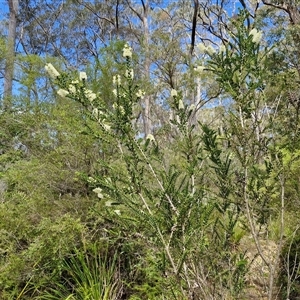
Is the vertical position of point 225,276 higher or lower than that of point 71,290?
higher

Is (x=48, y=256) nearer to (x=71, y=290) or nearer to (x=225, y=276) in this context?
(x=71, y=290)

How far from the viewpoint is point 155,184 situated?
9.09 ft

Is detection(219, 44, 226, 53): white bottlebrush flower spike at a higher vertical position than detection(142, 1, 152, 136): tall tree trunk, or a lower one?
lower

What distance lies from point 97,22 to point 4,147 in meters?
13.2

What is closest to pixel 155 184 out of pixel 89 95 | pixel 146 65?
pixel 89 95

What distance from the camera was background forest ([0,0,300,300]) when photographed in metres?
2.07

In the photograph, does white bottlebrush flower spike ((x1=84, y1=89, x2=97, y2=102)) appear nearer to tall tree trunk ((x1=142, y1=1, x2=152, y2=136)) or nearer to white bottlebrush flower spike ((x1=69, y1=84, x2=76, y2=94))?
white bottlebrush flower spike ((x1=69, y1=84, x2=76, y2=94))

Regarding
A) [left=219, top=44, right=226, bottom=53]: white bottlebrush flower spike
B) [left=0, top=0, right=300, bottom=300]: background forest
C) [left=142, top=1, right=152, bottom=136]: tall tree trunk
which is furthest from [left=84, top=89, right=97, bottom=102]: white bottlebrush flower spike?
[left=142, top=1, right=152, bottom=136]: tall tree trunk

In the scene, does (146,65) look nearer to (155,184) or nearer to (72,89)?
(155,184)

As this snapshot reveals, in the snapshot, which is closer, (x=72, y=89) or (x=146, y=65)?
(x=72, y=89)

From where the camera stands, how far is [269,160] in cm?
219

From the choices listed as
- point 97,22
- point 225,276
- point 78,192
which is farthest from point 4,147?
point 97,22

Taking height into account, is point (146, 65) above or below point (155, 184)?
above

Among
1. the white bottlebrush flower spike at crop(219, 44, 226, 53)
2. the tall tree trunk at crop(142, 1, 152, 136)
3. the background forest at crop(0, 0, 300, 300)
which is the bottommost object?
the background forest at crop(0, 0, 300, 300)
